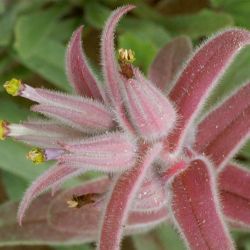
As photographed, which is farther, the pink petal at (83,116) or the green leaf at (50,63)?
the green leaf at (50,63)

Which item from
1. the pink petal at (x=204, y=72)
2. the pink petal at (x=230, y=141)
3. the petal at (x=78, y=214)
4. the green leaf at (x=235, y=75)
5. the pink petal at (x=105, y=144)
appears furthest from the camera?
the green leaf at (x=235, y=75)

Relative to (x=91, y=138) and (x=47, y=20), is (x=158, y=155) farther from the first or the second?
(x=47, y=20)

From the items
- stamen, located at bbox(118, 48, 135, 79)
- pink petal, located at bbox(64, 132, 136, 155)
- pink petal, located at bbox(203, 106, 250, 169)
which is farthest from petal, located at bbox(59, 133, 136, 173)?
pink petal, located at bbox(203, 106, 250, 169)

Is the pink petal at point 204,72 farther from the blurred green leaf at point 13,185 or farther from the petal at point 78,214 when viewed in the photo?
the blurred green leaf at point 13,185

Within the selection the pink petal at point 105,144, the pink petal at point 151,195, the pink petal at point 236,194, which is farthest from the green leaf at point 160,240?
the pink petal at point 105,144

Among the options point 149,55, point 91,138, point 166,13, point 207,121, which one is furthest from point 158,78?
point 91,138

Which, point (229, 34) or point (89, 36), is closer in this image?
point (229, 34)
